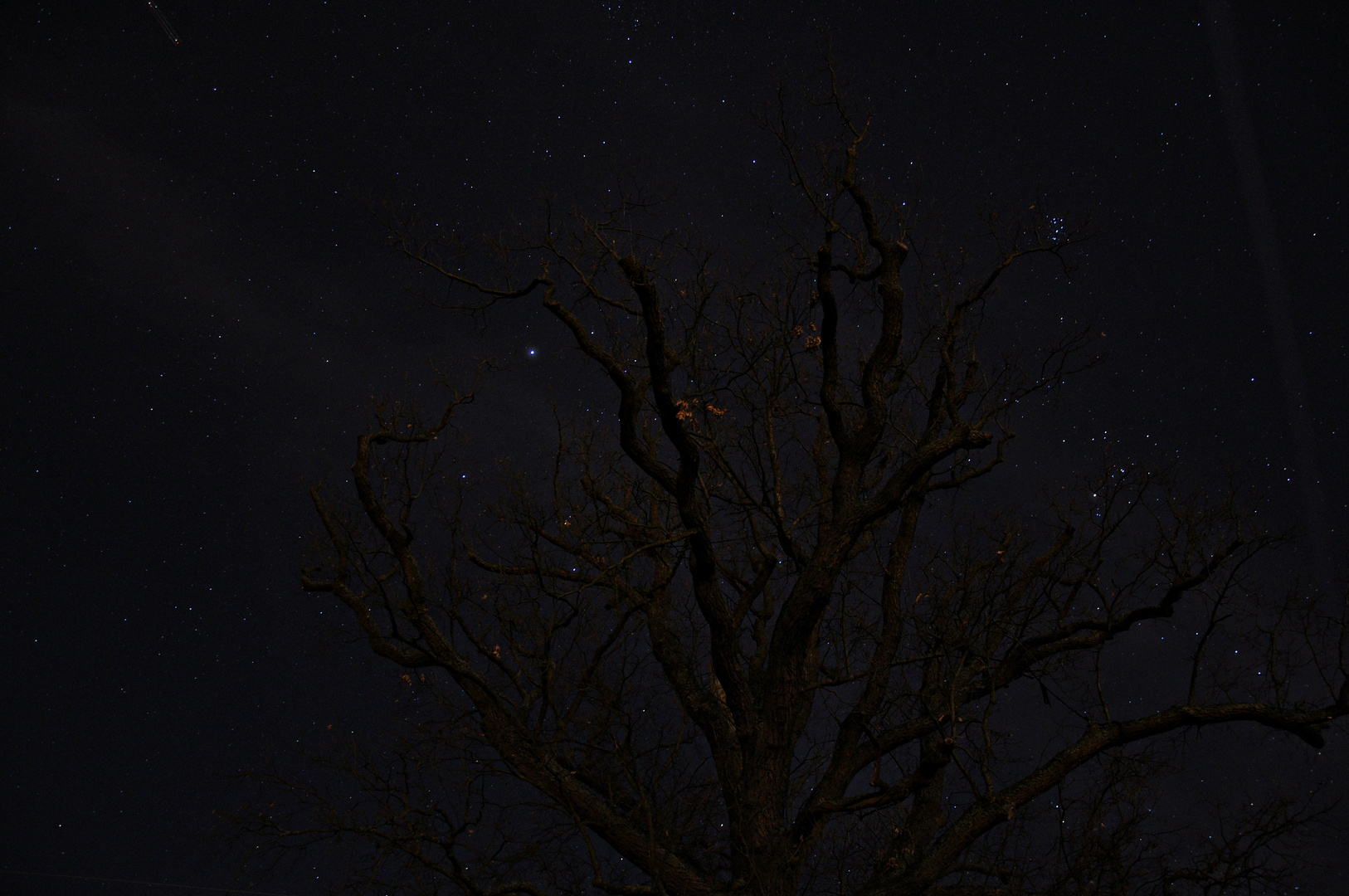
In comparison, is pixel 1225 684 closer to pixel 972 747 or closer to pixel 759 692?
pixel 972 747

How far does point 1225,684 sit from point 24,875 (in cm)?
4415

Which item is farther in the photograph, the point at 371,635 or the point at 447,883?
the point at 371,635

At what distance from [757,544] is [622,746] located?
2438mm

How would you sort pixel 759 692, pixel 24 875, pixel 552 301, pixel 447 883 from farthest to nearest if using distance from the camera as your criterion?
pixel 24 875, pixel 759 692, pixel 552 301, pixel 447 883

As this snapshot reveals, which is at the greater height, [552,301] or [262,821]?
[552,301]

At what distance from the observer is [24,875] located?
32.8 metres

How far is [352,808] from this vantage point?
6.52m

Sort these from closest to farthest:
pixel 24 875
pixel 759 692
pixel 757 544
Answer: pixel 759 692 < pixel 757 544 < pixel 24 875

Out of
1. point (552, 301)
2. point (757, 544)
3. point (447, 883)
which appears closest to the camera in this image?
point (447, 883)

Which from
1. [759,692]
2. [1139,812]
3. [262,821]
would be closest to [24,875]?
[262,821]

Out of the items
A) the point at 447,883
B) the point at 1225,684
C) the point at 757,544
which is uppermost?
the point at 757,544

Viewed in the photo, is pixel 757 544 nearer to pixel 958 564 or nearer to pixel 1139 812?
pixel 958 564

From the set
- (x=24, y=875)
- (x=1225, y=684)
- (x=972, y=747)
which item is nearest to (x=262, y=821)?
(x=972, y=747)

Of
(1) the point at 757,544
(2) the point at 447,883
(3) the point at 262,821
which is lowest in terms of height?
(2) the point at 447,883
